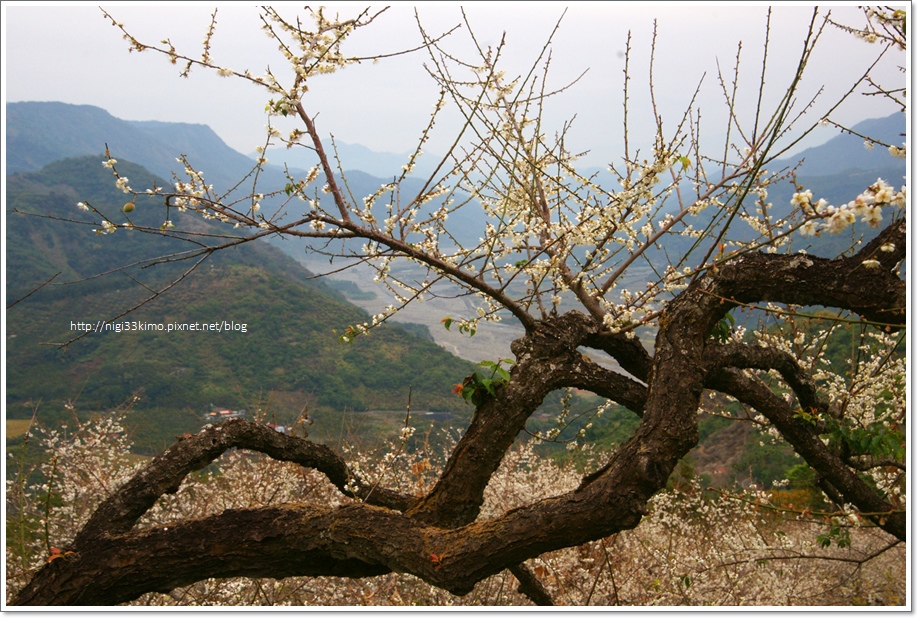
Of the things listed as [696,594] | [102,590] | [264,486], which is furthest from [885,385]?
[264,486]

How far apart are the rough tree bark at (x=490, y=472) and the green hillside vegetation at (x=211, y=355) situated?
1883 cm

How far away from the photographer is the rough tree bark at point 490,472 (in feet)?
7.52

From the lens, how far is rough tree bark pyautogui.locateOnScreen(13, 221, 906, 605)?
229cm

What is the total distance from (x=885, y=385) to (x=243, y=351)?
27.1 m

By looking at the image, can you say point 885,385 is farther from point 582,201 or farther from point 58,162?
point 58,162

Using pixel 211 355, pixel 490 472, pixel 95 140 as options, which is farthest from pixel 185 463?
pixel 95 140

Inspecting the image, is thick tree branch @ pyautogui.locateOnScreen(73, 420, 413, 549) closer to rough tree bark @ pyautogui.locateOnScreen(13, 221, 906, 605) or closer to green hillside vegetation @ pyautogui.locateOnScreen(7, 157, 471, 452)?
rough tree bark @ pyautogui.locateOnScreen(13, 221, 906, 605)

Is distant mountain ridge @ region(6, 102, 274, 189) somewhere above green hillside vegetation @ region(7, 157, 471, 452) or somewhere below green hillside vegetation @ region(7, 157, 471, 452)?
above

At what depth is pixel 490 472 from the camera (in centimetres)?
289

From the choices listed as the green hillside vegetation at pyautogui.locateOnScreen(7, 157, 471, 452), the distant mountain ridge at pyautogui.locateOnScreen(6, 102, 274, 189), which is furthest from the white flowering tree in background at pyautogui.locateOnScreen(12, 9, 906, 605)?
the distant mountain ridge at pyautogui.locateOnScreen(6, 102, 274, 189)

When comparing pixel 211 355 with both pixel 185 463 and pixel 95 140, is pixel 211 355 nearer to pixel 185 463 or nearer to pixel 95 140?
pixel 185 463

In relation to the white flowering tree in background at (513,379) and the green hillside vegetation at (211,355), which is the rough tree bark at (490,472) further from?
the green hillside vegetation at (211,355)

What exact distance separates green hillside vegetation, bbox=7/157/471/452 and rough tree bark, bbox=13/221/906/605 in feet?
61.8

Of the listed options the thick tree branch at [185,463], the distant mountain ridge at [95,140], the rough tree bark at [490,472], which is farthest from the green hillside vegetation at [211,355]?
the distant mountain ridge at [95,140]
